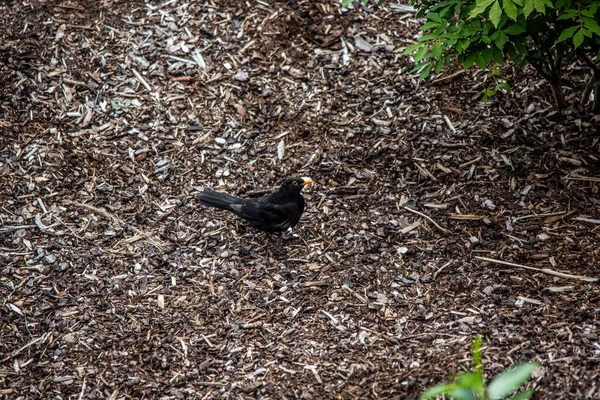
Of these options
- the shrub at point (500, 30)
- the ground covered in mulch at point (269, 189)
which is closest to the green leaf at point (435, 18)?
the shrub at point (500, 30)

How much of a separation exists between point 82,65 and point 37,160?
117 cm

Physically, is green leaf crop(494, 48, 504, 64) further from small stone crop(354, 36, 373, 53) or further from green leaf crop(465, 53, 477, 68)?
small stone crop(354, 36, 373, 53)

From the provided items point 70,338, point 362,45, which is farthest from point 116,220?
point 362,45

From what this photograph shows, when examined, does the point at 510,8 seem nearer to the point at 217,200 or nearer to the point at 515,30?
the point at 515,30

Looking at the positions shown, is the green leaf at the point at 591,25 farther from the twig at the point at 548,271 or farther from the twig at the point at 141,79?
the twig at the point at 141,79

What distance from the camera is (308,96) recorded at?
6.00 metres

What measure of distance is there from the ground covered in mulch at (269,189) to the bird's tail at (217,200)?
0.82 feet

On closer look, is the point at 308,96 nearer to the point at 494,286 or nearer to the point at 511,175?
the point at 511,175

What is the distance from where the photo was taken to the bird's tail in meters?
5.07

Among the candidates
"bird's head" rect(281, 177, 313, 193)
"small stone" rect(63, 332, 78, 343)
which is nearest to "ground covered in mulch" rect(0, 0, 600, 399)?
"small stone" rect(63, 332, 78, 343)

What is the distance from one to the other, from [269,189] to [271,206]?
0.58 metres

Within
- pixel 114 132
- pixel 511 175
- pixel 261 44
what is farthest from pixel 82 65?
pixel 511 175

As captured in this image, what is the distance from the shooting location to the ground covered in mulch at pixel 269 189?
4164 millimetres

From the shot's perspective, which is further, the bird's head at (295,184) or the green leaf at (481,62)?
the bird's head at (295,184)
